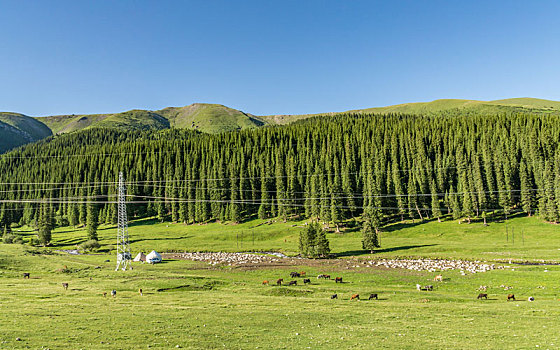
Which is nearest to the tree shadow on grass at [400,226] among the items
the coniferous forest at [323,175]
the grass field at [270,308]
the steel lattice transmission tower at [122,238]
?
the coniferous forest at [323,175]

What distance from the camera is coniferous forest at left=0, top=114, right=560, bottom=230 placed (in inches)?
4109

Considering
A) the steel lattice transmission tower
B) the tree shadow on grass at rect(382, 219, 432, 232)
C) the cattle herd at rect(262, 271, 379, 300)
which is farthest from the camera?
the tree shadow on grass at rect(382, 219, 432, 232)

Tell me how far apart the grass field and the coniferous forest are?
3665 centimetres

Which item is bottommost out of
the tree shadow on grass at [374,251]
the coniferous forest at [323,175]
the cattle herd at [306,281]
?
the tree shadow on grass at [374,251]

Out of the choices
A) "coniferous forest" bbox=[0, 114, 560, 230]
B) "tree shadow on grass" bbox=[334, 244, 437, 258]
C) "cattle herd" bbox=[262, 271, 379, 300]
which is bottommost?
"tree shadow on grass" bbox=[334, 244, 437, 258]

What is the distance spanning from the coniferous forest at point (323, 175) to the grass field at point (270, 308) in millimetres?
36647

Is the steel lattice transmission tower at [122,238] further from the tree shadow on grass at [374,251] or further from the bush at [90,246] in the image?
the tree shadow on grass at [374,251]

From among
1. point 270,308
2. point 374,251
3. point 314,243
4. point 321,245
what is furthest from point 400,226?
point 270,308

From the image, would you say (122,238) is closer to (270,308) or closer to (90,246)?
(270,308)

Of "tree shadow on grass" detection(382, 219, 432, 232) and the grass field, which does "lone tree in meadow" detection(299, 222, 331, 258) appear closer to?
the grass field

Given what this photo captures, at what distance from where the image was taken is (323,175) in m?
127

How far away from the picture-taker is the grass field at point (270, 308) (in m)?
19.8

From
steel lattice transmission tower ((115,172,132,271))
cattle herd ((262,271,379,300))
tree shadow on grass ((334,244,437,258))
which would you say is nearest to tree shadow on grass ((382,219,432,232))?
tree shadow on grass ((334,244,437,258))

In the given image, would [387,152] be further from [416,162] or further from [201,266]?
[201,266]
